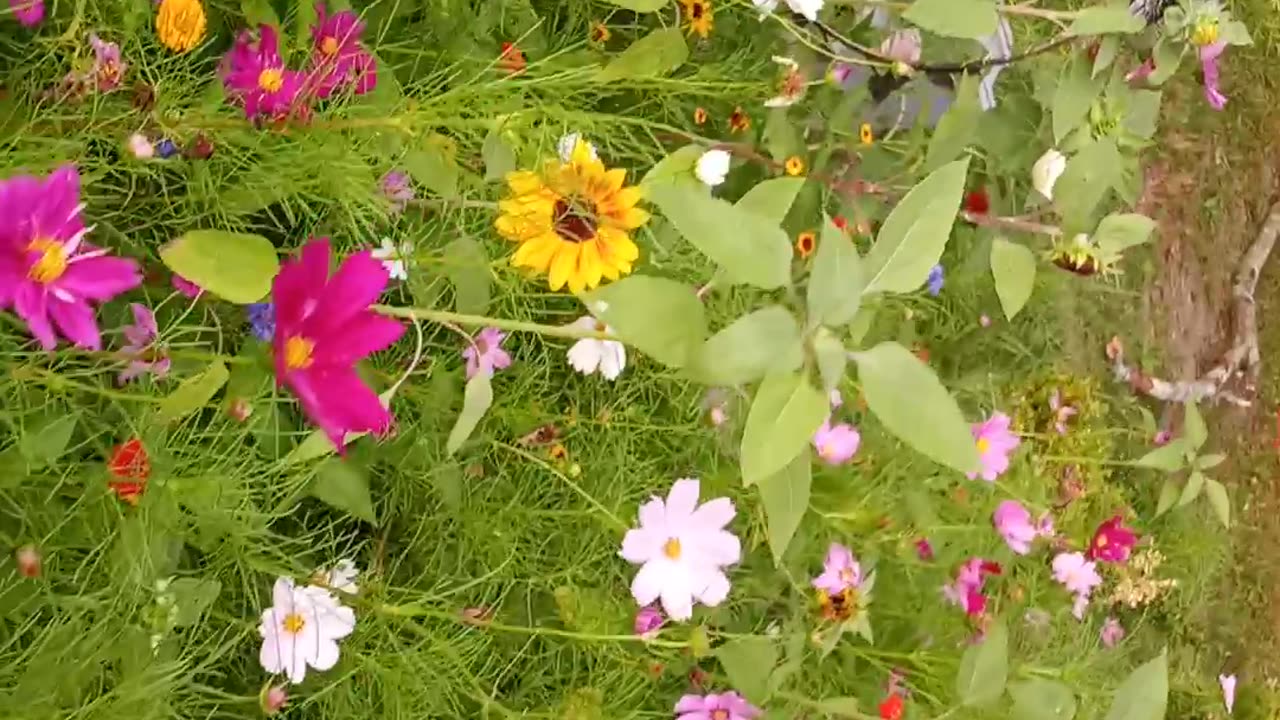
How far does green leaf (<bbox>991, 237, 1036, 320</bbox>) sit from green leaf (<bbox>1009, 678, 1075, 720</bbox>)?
10.5 inches

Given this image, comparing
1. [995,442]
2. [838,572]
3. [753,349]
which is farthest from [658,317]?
[995,442]

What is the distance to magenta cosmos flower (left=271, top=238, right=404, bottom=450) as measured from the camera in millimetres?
534

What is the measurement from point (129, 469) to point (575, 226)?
0.27 m

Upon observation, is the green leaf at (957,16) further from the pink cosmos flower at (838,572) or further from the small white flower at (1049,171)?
the pink cosmos flower at (838,572)

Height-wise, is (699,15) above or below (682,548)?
Result: above

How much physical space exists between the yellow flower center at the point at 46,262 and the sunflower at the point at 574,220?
26 centimetres

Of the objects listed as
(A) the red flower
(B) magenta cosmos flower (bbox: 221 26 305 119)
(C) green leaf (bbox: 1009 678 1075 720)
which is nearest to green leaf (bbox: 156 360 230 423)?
(A) the red flower

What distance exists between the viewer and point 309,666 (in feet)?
2.54

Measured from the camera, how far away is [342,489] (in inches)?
29.9

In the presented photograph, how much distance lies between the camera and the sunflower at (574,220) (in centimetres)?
68

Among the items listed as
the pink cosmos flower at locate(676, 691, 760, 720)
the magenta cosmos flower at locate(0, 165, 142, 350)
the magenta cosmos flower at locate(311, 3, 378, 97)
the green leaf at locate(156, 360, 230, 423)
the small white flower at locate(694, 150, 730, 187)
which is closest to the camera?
the magenta cosmos flower at locate(0, 165, 142, 350)

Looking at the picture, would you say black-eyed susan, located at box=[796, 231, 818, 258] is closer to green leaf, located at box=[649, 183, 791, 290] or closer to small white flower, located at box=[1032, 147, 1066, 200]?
small white flower, located at box=[1032, 147, 1066, 200]

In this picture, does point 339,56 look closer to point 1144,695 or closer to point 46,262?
point 46,262

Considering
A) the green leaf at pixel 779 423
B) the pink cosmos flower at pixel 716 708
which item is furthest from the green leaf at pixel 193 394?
the pink cosmos flower at pixel 716 708
